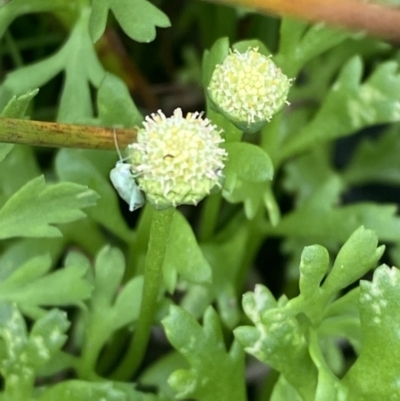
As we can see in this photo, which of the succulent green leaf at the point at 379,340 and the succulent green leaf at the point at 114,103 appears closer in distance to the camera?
the succulent green leaf at the point at 379,340

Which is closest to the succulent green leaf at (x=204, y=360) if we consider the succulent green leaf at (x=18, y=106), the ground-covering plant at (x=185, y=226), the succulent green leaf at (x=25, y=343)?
the ground-covering plant at (x=185, y=226)

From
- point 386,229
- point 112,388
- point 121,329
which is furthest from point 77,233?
point 386,229

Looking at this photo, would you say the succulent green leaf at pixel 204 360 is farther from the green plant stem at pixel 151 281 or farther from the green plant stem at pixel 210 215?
the green plant stem at pixel 210 215

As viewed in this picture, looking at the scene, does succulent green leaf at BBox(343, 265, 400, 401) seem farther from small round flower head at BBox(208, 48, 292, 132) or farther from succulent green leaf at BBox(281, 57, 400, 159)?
succulent green leaf at BBox(281, 57, 400, 159)

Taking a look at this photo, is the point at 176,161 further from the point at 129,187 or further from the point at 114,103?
the point at 114,103

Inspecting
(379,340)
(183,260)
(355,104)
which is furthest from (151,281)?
(355,104)
